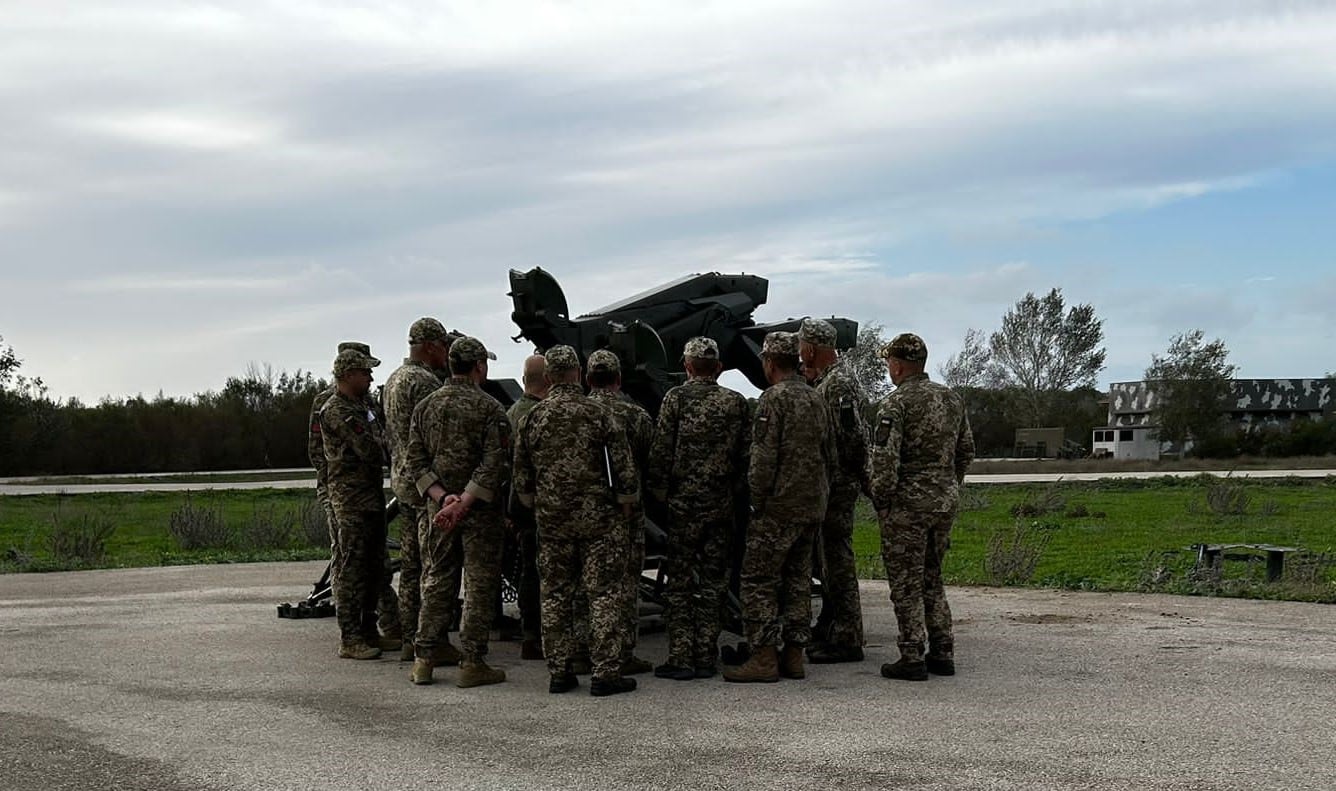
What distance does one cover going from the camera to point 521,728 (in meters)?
7.41

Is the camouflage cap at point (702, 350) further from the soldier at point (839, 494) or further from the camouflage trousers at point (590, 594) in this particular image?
the camouflage trousers at point (590, 594)

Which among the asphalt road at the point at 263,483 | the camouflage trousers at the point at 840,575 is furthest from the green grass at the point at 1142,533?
the camouflage trousers at the point at 840,575

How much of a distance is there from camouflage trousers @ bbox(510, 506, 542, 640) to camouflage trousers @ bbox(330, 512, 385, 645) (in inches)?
40.4

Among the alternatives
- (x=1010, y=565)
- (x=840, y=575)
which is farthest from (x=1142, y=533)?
(x=840, y=575)

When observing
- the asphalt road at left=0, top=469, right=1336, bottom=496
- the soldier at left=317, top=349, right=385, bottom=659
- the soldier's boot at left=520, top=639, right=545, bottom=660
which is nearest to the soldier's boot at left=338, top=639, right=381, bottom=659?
the soldier at left=317, top=349, right=385, bottom=659

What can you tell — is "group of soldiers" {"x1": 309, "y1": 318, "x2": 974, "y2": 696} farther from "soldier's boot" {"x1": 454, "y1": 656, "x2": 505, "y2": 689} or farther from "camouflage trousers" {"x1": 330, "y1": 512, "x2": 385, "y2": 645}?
"camouflage trousers" {"x1": 330, "y1": 512, "x2": 385, "y2": 645}

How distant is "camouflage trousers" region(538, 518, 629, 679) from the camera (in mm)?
8305

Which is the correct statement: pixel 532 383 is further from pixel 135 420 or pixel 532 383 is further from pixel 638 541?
pixel 135 420

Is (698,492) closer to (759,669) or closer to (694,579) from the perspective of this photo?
(694,579)

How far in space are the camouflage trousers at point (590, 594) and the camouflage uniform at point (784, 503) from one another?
85 centimetres

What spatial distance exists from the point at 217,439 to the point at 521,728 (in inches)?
2006

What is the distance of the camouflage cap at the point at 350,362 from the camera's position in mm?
9766

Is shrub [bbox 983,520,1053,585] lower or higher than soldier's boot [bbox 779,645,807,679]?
higher

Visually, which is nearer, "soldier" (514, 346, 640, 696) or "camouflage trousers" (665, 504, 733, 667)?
"soldier" (514, 346, 640, 696)
